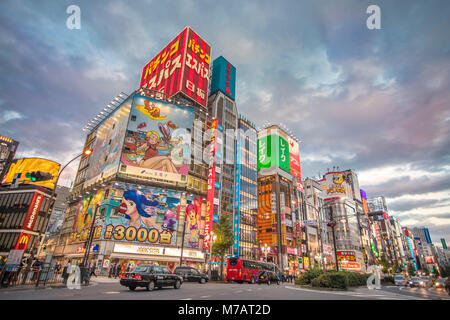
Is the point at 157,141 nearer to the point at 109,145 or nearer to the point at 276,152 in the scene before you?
the point at 109,145

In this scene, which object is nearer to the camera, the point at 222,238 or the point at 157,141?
the point at 222,238

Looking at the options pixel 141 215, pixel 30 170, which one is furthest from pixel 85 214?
pixel 30 170

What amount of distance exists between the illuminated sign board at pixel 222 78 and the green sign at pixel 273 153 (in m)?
21.4

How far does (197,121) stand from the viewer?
60.8 m

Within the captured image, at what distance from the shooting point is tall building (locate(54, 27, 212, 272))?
4194 cm

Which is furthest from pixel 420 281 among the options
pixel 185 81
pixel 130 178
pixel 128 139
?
pixel 185 81

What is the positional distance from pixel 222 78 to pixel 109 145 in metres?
40.7

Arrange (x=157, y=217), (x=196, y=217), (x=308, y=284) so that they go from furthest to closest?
(x=196, y=217) < (x=157, y=217) < (x=308, y=284)

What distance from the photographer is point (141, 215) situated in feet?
144

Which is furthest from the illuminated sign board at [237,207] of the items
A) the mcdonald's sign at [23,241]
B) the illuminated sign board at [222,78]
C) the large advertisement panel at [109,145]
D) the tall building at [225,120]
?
the mcdonald's sign at [23,241]

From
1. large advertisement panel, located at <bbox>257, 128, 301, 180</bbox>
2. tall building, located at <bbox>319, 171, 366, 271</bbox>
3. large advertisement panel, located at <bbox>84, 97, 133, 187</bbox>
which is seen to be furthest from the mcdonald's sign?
tall building, located at <bbox>319, 171, 366, 271</bbox>

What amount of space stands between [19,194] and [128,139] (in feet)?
117

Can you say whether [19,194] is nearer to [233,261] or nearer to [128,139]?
[128,139]
